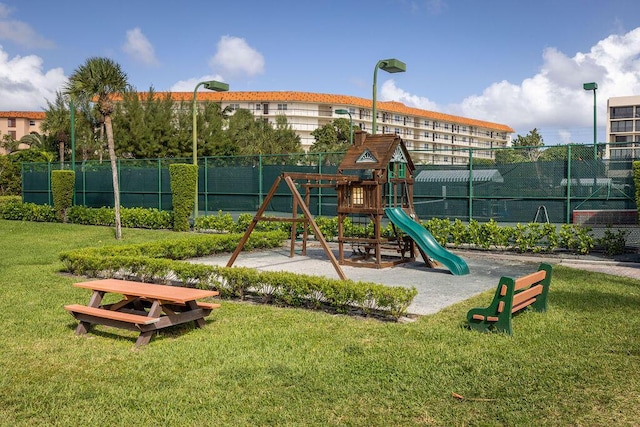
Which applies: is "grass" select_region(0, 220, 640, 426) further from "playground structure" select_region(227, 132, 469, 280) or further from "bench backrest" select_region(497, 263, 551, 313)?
"playground structure" select_region(227, 132, 469, 280)

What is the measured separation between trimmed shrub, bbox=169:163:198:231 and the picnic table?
13515 mm

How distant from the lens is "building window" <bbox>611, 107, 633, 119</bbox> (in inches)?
3639

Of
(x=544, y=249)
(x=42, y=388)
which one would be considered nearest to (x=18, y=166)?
(x=544, y=249)

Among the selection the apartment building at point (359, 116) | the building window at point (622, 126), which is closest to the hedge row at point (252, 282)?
the apartment building at point (359, 116)

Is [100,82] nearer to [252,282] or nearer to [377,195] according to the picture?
[377,195]

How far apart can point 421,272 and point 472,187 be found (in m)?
5.40

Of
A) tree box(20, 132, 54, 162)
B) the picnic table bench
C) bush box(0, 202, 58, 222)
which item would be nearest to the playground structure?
the picnic table bench

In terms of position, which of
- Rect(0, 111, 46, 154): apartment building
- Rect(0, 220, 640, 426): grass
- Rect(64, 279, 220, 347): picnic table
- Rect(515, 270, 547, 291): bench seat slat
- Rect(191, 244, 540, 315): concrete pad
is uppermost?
Rect(0, 111, 46, 154): apartment building

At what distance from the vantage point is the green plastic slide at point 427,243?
1127cm

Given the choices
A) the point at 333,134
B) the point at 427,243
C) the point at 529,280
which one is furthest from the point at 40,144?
the point at 529,280

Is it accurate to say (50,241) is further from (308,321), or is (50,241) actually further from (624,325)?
(624,325)

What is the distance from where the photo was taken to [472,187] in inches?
638

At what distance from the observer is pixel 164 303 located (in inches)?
265

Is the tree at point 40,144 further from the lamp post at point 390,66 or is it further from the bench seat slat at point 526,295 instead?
the bench seat slat at point 526,295
